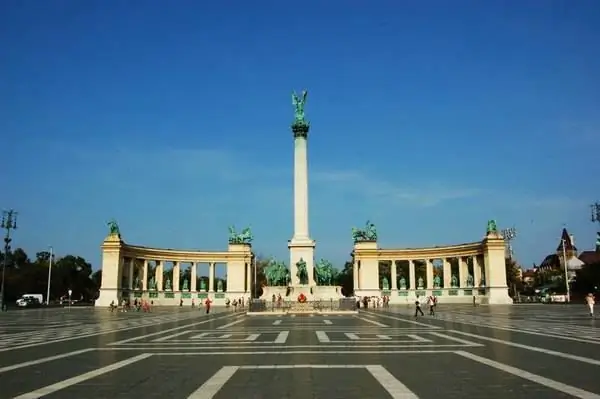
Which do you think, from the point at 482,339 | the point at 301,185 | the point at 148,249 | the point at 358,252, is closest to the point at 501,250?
the point at 358,252

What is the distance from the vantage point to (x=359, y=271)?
9906cm

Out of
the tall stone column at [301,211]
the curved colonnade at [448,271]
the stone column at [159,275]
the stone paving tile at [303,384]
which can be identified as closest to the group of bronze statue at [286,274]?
the tall stone column at [301,211]

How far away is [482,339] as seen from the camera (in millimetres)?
21188

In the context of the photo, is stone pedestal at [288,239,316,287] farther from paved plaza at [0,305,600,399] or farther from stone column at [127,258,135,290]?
paved plaza at [0,305,600,399]

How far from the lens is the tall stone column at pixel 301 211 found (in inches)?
2822

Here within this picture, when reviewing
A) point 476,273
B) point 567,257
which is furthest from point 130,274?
point 567,257

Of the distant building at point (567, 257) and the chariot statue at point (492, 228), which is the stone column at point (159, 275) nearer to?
the chariot statue at point (492, 228)

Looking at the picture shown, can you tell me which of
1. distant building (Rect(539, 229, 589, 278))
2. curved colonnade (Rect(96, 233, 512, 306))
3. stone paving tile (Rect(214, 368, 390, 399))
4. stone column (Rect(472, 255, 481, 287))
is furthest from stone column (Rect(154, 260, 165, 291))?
distant building (Rect(539, 229, 589, 278))

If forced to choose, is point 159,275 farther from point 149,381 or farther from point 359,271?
point 149,381

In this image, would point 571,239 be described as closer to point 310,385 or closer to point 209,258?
point 209,258

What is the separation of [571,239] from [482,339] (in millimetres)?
174628

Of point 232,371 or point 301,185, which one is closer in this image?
point 232,371

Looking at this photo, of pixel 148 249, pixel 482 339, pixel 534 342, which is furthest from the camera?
pixel 148 249

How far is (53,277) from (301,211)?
231 feet
